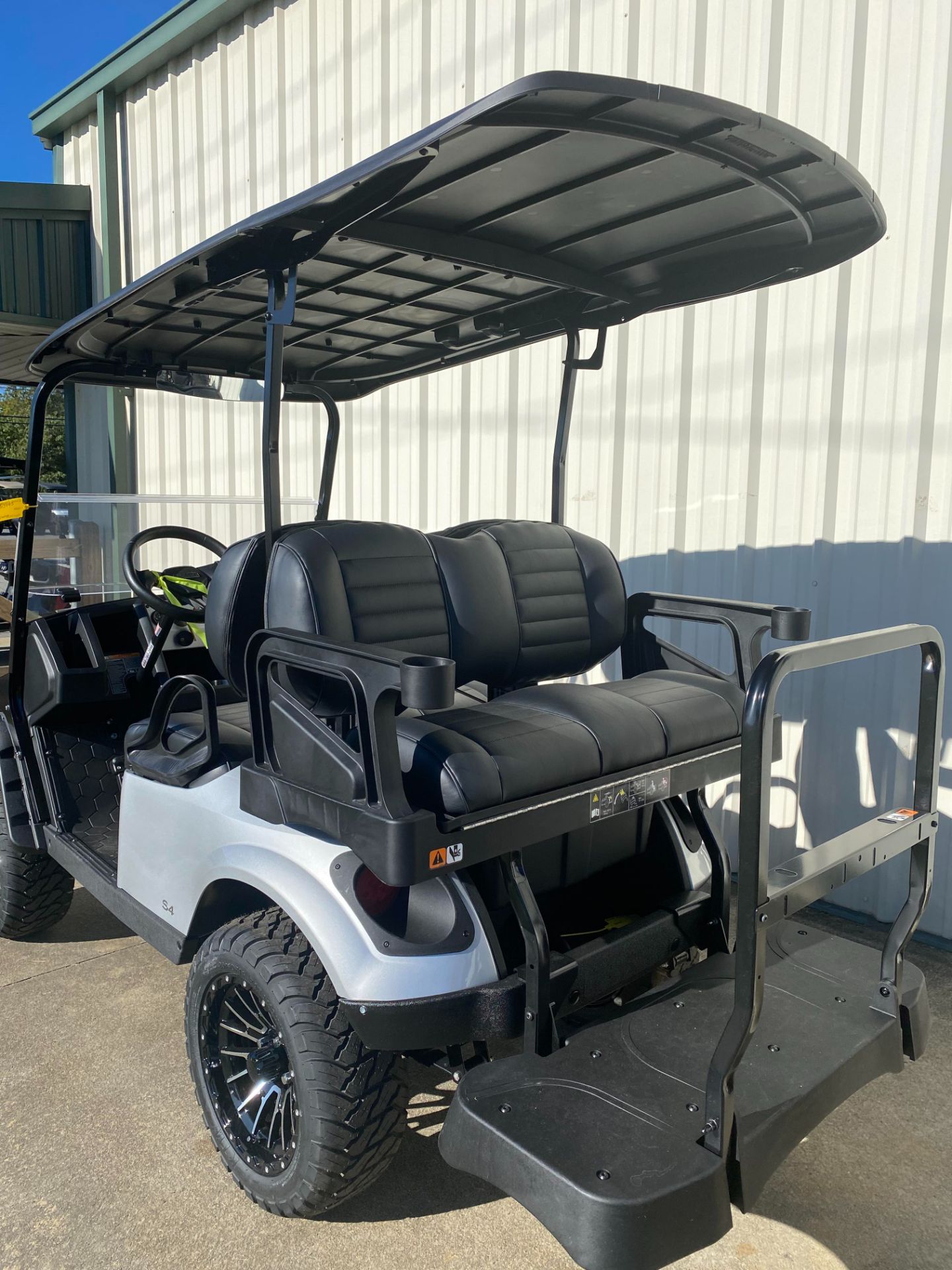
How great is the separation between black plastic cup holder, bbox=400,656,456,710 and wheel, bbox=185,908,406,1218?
2.14 ft

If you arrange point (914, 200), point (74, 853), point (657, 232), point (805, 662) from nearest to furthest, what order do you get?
point (805, 662)
point (657, 232)
point (74, 853)
point (914, 200)

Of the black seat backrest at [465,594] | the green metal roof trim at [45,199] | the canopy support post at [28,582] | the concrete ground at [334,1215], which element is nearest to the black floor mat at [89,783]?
the canopy support post at [28,582]

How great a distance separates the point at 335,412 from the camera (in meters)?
3.47

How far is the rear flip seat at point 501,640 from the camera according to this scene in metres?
1.87

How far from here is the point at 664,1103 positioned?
5.68 feet

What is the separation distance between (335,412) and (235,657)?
1.42m

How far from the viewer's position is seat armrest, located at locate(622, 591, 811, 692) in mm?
2463

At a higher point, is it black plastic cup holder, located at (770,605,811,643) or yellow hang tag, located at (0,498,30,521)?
yellow hang tag, located at (0,498,30,521)

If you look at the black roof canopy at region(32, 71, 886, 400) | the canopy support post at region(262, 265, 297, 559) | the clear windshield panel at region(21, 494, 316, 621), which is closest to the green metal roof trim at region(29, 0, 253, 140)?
the clear windshield panel at region(21, 494, 316, 621)

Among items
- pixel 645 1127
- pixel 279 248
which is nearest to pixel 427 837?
pixel 645 1127

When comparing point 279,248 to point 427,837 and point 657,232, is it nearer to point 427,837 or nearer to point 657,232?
point 657,232

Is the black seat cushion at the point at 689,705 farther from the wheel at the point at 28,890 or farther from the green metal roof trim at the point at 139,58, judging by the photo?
the green metal roof trim at the point at 139,58

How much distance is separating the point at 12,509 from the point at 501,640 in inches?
63.0

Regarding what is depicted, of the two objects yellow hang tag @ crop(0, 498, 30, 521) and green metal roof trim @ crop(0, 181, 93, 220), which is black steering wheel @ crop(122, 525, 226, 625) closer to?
yellow hang tag @ crop(0, 498, 30, 521)
